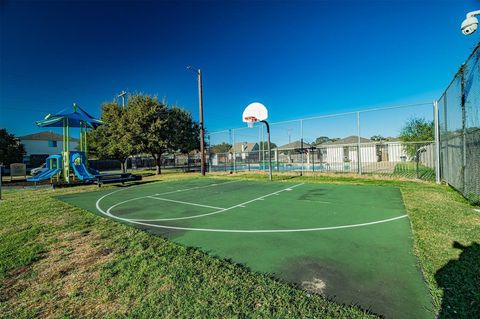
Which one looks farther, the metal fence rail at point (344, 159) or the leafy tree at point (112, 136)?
the leafy tree at point (112, 136)

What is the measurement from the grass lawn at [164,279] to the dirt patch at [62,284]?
0.04 feet

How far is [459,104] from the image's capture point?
21.6 ft

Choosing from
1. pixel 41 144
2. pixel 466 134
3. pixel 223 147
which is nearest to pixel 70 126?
pixel 466 134

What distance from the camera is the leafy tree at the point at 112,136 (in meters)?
19.9

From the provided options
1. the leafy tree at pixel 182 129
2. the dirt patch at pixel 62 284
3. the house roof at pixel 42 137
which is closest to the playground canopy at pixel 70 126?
the leafy tree at pixel 182 129

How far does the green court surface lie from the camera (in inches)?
94.2

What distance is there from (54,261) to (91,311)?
178 centimetres

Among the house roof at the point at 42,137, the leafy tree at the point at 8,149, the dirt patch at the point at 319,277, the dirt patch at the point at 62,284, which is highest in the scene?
the house roof at the point at 42,137

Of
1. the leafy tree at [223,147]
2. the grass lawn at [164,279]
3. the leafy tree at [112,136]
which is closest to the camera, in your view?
the grass lawn at [164,279]

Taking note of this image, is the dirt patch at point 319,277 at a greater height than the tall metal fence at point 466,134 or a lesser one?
lesser

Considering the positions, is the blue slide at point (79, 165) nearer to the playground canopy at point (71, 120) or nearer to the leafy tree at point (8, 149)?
the playground canopy at point (71, 120)

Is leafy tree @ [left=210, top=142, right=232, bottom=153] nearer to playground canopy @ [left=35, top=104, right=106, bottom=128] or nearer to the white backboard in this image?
the white backboard

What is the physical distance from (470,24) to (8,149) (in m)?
38.6

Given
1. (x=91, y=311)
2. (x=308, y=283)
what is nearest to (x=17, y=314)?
(x=91, y=311)
